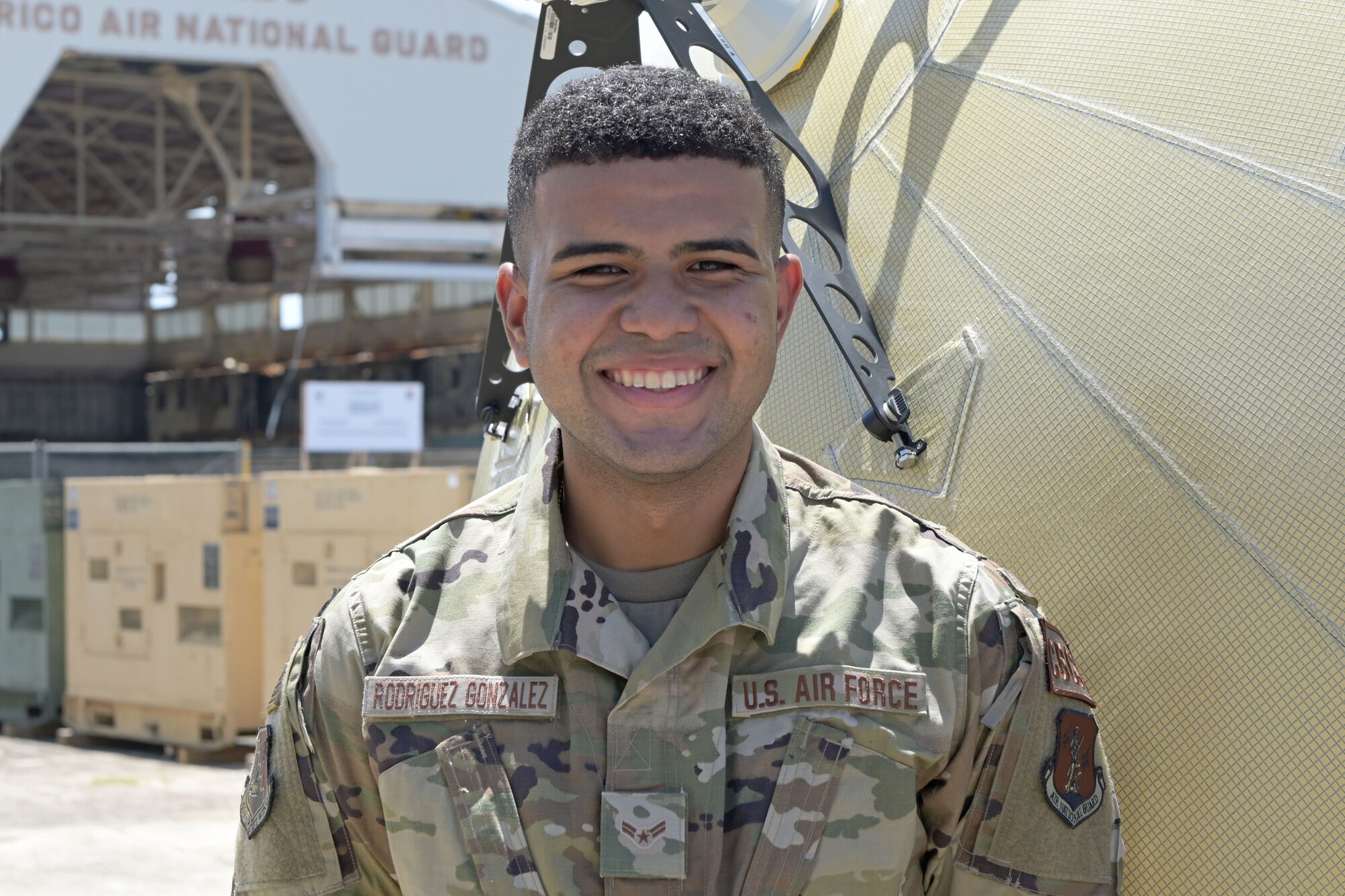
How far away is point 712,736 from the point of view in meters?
1.77

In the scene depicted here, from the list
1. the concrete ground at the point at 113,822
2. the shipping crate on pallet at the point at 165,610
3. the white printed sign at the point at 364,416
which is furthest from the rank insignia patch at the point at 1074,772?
the white printed sign at the point at 364,416

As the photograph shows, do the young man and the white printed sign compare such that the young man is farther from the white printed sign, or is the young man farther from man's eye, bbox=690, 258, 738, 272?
the white printed sign

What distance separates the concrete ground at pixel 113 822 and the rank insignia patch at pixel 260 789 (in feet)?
17.2

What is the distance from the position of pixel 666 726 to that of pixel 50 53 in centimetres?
1475

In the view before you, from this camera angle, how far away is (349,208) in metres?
15.0

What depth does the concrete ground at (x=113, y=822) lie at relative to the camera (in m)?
6.90

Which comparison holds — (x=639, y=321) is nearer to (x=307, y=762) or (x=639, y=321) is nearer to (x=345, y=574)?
(x=307, y=762)

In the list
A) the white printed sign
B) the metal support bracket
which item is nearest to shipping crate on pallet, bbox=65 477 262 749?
the white printed sign

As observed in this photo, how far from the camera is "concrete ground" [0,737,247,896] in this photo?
22.6ft

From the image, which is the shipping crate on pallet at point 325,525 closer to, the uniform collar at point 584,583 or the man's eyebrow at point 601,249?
the uniform collar at point 584,583

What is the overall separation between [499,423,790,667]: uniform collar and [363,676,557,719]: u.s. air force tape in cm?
4

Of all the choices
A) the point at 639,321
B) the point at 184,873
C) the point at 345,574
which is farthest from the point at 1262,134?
the point at 345,574

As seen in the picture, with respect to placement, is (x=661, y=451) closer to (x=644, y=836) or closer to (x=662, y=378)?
(x=662, y=378)

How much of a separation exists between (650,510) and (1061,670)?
553 millimetres
